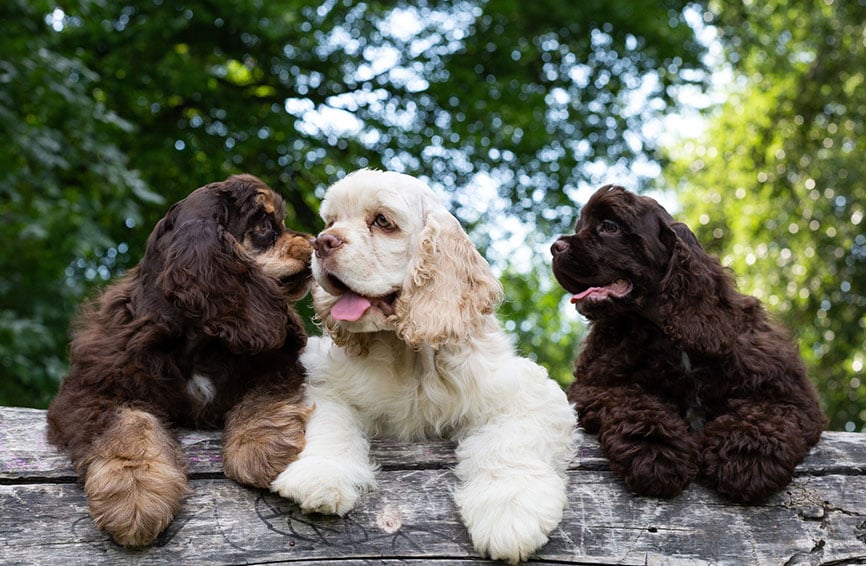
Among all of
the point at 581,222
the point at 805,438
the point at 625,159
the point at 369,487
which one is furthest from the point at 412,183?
the point at 625,159

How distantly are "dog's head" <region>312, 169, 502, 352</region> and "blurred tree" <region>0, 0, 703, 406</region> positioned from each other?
397 centimetres

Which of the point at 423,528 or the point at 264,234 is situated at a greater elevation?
the point at 264,234

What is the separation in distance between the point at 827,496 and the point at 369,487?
2037 millimetres

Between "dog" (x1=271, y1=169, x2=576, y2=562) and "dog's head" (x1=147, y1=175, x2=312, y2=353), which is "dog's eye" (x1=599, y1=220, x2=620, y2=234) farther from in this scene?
"dog's head" (x1=147, y1=175, x2=312, y2=353)

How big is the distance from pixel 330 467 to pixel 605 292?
4.90ft

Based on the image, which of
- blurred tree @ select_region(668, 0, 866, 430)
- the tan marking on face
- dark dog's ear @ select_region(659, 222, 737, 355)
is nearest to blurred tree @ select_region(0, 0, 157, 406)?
the tan marking on face

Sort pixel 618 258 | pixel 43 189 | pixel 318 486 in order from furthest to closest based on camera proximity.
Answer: pixel 43 189 < pixel 618 258 < pixel 318 486

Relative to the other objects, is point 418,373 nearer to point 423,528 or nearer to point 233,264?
point 423,528

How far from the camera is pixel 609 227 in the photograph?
4352mm

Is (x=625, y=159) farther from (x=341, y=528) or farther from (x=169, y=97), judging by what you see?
(x=341, y=528)

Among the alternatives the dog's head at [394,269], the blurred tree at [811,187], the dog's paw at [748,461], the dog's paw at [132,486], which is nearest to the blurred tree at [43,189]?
the dog's head at [394,269]

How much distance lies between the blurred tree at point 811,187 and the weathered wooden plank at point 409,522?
9.72m

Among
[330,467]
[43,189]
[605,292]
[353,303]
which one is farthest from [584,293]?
[43,189]

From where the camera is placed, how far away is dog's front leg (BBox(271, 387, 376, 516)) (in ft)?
11.9
